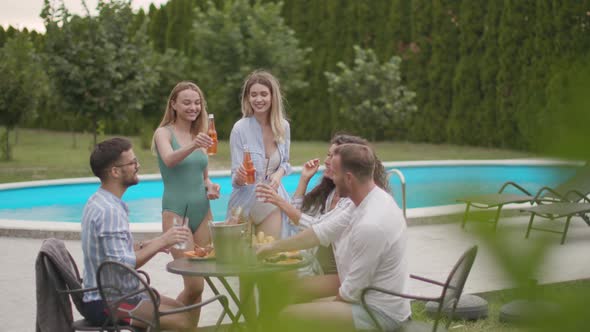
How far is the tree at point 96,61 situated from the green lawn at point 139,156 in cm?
171

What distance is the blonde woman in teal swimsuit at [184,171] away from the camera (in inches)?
196

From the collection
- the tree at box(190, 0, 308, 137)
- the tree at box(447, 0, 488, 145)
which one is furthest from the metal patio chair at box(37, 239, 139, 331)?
the tree at box(447, 0, 488, 145)

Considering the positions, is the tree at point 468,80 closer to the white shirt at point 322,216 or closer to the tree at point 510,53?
the tree at point 510,53

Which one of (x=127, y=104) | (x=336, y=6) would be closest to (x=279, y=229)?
(x=127, y=104)

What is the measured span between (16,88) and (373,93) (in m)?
10.3

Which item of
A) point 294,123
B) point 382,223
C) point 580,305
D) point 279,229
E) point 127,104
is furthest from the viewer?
point 294,123

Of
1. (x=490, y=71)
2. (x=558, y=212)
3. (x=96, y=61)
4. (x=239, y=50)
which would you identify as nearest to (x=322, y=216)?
(x=558, y=212)

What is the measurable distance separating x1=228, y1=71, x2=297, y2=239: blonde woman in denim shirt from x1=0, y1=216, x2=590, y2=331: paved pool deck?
0.88 meters

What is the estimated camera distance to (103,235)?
370 cm

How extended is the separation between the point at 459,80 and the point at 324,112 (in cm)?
600

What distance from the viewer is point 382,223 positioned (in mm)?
3365

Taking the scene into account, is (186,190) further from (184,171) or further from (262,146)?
(262,146)

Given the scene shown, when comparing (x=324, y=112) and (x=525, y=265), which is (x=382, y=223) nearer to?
(x=525, y=265)

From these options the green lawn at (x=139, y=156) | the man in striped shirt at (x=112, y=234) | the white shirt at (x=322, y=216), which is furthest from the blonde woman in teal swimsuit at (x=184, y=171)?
the green lawn at (x=139, y=156)
